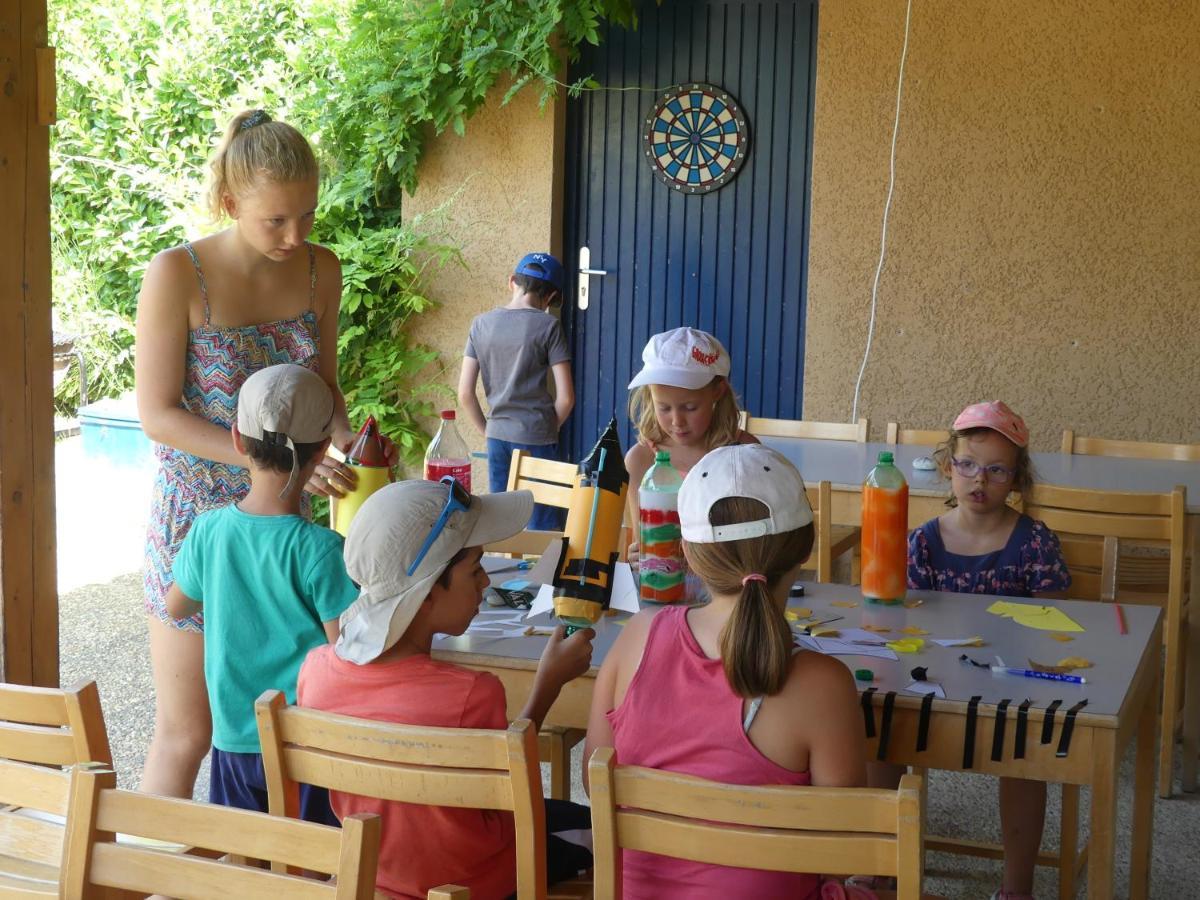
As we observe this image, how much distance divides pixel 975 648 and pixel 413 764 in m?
1.17

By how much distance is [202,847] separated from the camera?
5.66ft

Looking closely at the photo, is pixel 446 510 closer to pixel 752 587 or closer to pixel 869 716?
pixel 752 587

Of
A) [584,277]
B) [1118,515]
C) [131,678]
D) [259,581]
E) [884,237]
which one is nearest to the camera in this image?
[259,581]

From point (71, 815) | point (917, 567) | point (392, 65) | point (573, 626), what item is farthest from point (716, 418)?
point (392, 65)

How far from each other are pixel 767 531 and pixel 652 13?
17.4ft

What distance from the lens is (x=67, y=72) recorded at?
342 inches

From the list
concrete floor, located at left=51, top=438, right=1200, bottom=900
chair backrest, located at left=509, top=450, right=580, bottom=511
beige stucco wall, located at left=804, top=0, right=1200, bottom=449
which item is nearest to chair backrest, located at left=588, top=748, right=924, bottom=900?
→ concrete floor, located at left=51, top=438, right=1200, bottom=900

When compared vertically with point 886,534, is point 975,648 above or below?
below

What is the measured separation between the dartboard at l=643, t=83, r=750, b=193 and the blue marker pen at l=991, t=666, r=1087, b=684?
477 cm

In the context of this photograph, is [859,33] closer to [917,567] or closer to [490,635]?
[917,567]

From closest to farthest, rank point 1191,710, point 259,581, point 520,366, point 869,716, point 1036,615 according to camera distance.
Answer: point 869,716
point 259,581
point 1036,615
point 1191,710
point 520,366

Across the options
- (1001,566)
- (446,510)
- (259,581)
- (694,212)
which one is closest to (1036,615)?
(1001,566)

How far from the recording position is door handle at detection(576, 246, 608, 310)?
23.7ft

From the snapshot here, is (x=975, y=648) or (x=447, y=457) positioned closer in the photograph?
(x=975, y=648)
